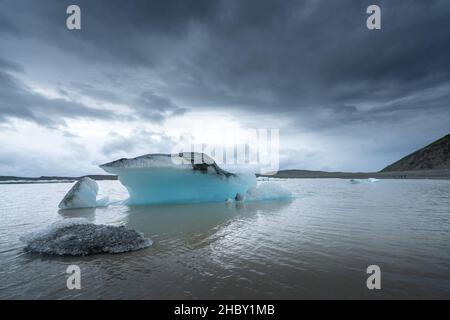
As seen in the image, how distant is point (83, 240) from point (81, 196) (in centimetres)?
981

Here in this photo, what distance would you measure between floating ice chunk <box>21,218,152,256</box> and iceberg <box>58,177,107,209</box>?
8.08 meters

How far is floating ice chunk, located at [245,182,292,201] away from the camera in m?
16.0

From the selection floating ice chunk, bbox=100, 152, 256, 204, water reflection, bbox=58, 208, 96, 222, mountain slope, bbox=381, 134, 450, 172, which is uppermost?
mountain slope, bbox=381, 134, 450, 172

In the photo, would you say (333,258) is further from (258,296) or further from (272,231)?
(272,231)

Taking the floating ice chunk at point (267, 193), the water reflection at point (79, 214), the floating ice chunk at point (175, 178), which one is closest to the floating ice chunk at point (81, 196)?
the water reflection at point (79, 214)

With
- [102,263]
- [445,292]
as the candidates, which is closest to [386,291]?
[445,292]

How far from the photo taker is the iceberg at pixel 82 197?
43.9 feet

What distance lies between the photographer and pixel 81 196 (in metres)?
13.9

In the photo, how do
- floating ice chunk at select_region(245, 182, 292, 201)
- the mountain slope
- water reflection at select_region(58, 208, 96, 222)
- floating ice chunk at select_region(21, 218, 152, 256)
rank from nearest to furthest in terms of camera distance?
floating ice chunk at select_region(21, 218, 152, 256) → water reflection at select_region(58, 208, 96, 222) → floating ice chunk at select_region(245, 182, 292, 201) → the mountain slope

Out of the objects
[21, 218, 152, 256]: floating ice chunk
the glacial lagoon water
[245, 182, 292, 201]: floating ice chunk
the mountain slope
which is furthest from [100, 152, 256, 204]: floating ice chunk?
the mountain slope

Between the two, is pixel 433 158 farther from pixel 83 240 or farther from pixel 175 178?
pixel 83 240

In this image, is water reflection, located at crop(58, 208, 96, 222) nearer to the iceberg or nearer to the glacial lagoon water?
the iceberg

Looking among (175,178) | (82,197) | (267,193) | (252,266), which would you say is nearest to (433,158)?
(267,193)
